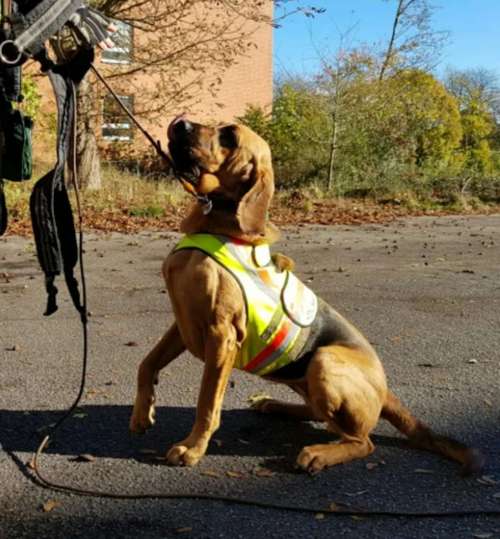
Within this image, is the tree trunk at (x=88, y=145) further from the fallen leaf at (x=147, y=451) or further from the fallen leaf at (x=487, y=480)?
the fallen leaf at (x=487, y=480)

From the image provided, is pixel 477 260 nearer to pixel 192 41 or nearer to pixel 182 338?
pixel 182 338

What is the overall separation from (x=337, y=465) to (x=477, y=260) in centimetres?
778

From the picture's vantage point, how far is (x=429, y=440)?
3.70m

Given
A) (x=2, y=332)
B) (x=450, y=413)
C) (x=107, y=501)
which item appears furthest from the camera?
(x=2, y=332)

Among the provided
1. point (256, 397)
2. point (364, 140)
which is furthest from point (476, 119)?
point (256, 397)

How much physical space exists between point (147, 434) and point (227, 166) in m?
1.55

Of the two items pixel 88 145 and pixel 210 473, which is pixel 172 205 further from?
pixel 210 473

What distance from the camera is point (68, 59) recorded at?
3232 mm

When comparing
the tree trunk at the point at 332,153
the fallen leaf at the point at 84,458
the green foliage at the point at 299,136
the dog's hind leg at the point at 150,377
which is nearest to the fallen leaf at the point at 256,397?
the dog's hind leg at the point at 150,377

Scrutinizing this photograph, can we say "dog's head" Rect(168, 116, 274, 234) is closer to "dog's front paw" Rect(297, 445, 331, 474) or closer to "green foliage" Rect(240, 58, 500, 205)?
"dog's front paw" Rect(297, 445, 331, 474)

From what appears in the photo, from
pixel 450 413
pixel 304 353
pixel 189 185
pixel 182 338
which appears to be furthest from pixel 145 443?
pixel 450 413

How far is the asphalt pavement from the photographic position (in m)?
3.01

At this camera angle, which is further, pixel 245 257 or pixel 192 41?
pixel 192 41

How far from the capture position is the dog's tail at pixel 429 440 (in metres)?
3.49
